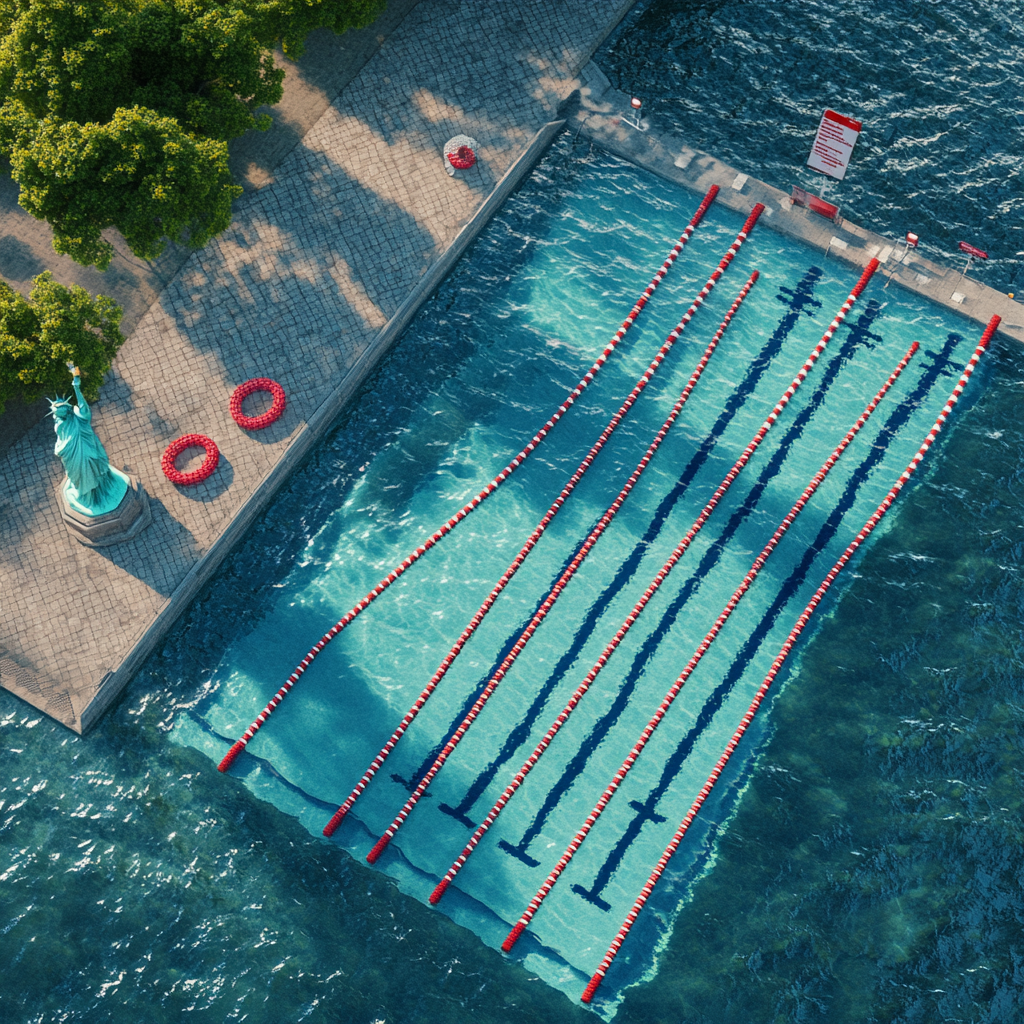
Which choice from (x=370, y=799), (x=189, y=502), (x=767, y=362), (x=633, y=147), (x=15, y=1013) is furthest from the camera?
(x=633, y=147)

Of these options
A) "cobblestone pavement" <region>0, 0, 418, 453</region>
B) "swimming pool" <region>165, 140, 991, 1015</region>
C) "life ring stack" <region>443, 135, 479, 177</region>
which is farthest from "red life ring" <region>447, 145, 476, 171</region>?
"cobblestone pavement" <region>0, 0, 418, 453</region>

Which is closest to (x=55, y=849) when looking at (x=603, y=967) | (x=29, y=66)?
(x=603, y=967)

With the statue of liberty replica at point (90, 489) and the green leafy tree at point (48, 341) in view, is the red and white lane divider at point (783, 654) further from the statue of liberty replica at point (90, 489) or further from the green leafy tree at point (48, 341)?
the green leafy tree at point (48, 341)

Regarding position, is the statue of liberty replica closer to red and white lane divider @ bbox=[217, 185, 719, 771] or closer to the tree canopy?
the tree canopy

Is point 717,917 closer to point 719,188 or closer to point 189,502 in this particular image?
point 189,502

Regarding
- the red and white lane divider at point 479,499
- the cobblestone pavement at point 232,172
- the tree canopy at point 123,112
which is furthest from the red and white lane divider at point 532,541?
the cobblestone pavement at point 232,172
